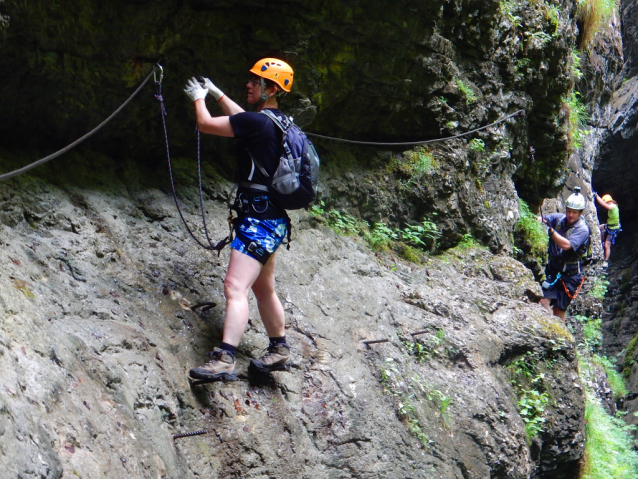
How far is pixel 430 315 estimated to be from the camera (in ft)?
19.8

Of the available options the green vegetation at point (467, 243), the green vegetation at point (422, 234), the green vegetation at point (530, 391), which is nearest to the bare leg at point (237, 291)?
the green vegetation at point (530, 391)

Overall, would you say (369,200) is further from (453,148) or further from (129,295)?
(129,295)

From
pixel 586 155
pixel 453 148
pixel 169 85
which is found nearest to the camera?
pixel 169 85

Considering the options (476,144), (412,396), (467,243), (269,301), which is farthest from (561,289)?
(269,301)

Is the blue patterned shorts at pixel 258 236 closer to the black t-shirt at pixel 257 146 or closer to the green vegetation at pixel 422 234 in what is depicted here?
the black t-shirt at pixel 257 146

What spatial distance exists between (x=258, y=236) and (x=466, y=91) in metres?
4.29

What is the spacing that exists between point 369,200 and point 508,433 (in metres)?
2.77

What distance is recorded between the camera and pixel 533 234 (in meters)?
9.41

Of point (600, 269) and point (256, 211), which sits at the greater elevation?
point (256, 211)

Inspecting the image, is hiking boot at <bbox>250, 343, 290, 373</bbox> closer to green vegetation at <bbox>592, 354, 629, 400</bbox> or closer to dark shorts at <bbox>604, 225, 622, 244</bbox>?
green vegetation at <bbox>592, 354, 629, 400</bbox>

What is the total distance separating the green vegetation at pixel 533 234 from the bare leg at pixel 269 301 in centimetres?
576

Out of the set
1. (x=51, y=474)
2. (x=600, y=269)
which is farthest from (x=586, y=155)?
(x=51, y=474)

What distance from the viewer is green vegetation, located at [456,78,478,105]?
24.5ft

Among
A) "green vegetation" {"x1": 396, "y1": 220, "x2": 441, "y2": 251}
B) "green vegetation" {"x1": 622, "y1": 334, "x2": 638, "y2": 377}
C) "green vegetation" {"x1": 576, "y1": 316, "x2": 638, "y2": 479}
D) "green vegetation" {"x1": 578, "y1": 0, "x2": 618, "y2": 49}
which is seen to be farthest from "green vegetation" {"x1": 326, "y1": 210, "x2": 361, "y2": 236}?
"green vegetation" {"x1": 622, "y1": 334, "x2": 638, "y2": 377}
